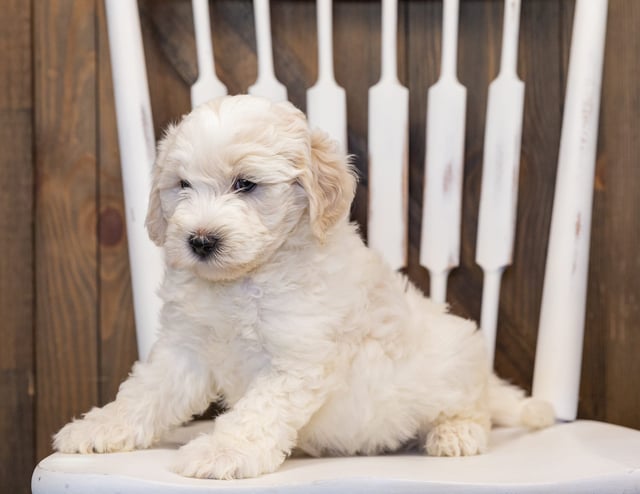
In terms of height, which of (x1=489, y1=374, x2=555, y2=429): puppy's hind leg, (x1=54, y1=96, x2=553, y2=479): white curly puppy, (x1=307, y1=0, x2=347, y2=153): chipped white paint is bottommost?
(x1=489, y1=374, x2=555, y2=429): puppy's hind leg

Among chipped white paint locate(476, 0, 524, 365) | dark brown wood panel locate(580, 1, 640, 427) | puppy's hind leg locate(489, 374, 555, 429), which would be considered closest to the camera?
puppy's hind leg locate(489, 374, 555, 429)

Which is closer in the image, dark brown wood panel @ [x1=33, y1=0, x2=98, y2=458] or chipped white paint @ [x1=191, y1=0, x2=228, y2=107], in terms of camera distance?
chipped white paint @ [x1=191, y1=0, x2=228, y2=107]

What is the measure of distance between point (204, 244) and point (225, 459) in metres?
0.28

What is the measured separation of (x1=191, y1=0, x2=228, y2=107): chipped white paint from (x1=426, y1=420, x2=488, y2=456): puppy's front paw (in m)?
0.69

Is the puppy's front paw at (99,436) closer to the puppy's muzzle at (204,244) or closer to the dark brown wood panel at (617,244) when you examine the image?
the puppy's muzzle at (204,244)

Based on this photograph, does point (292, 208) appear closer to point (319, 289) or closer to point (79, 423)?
point (319, 289)

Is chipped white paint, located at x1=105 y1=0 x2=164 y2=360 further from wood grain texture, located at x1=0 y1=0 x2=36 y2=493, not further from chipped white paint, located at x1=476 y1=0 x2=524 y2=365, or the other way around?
chipped white paint, located at x1=476 y1=0 x2=524 y2=365

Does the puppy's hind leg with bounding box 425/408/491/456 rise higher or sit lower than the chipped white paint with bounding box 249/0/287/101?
lower

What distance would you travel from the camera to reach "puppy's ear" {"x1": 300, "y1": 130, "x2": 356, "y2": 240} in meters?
1.22

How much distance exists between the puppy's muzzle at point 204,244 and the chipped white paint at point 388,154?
474 millimetres

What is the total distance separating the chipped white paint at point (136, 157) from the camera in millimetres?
1504

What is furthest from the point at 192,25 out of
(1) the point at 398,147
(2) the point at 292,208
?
(2) the point at 292,208

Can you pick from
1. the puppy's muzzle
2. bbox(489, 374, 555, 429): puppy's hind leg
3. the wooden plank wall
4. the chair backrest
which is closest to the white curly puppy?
the puppy's muzzle

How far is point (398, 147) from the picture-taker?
1.57m
